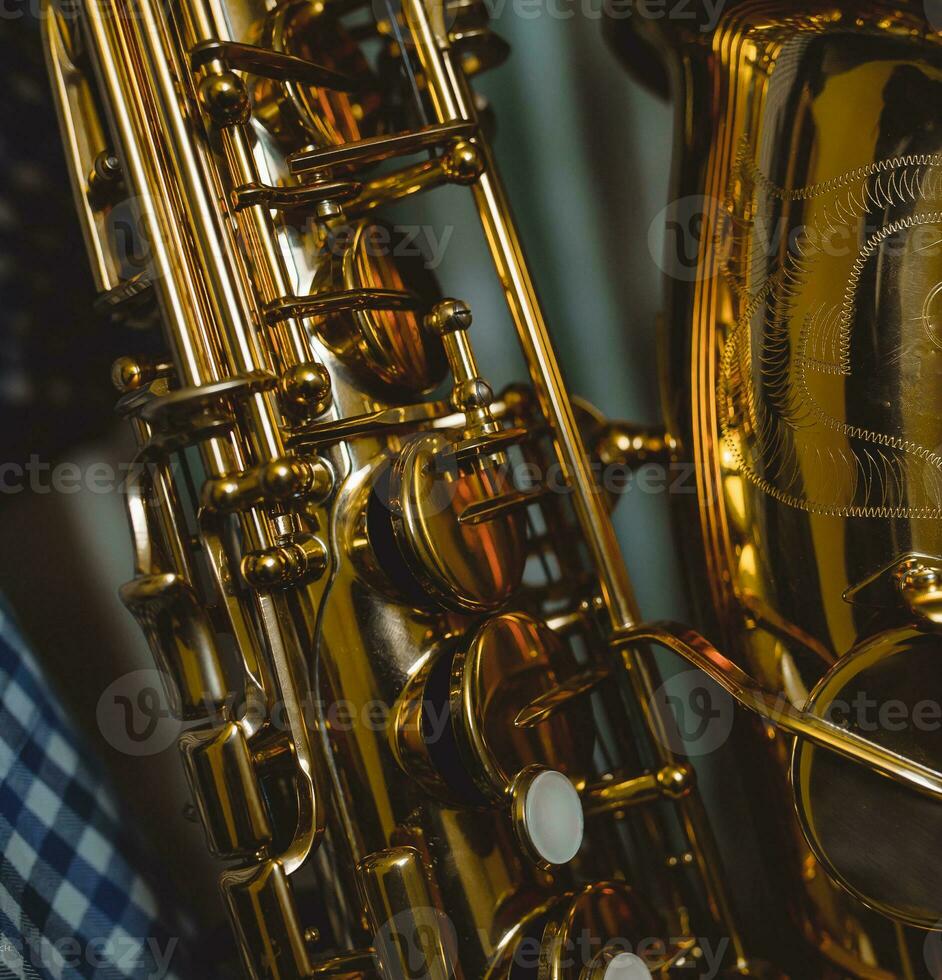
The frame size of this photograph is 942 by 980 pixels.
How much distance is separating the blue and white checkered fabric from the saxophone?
200mm

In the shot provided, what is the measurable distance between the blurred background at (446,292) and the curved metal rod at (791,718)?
216 millimetres

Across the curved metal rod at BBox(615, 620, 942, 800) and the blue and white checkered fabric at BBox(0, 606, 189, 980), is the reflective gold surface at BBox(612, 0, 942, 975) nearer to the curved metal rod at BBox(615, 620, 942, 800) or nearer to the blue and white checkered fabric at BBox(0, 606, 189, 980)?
the curved metal rod at BBox(615, 620, 942, 800)

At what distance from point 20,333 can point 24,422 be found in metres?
0.08

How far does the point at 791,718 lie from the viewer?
594 millimetres

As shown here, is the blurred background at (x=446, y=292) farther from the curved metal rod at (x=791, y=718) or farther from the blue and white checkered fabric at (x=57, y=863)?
the curved metal rod at (x=791, y=718)

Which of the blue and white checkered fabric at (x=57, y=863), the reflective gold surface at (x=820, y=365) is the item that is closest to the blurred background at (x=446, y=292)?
the blue and white checkered fabric at (x=57, y=863)

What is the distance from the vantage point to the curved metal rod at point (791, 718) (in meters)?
0.56

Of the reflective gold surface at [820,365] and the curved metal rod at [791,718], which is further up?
the reflective gold surface at [820,365]

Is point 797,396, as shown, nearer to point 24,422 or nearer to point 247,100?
point 247,100

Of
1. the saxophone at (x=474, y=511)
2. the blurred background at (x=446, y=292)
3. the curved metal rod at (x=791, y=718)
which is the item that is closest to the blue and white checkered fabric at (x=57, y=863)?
the blurred background at (x=446, y=292)

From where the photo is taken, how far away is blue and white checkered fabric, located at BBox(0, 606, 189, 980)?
0.77 meters

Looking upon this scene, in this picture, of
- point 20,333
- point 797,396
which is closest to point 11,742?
point 20,333

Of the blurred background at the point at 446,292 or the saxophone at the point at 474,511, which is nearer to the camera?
the saxophone at the point at 474,511

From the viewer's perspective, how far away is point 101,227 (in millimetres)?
726
